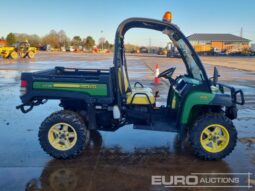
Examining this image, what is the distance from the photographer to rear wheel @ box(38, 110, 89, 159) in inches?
180

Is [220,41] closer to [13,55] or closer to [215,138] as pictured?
[13,55]

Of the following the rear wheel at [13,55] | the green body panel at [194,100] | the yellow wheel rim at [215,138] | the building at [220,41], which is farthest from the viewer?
the building at [220,41]

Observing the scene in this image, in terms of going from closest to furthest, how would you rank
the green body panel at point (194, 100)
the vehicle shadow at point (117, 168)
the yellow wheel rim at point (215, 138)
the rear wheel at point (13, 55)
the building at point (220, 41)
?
1. the vehicle shadow at point (117, 168)
2. the green body panel at point (194, 100)
3. the yellow wheel rim at point (215, 138)
4. the rear wheel at point (13, 55)
5. the building at point (220, 41)

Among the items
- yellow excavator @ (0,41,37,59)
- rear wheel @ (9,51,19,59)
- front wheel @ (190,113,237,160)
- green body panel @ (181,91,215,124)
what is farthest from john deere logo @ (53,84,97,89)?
rear wheel @ (9,51,19,59)

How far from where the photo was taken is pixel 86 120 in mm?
4965

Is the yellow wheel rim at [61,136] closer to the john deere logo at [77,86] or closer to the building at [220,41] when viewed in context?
the john deere logo at [77,86]

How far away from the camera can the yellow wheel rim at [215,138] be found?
4598mm

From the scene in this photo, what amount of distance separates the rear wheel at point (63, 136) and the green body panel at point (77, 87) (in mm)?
413

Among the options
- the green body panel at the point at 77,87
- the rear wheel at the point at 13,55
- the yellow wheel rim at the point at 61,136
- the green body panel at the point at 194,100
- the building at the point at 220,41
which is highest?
the building at the point at 220,41

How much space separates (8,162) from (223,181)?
303cm

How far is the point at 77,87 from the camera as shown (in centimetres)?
455

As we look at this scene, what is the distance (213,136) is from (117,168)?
1560 mm

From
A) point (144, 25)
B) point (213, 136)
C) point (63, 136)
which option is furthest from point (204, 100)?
point (63, 136)

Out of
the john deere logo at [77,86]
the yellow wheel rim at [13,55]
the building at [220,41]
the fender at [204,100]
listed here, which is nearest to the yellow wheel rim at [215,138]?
the fender at [204,100]
